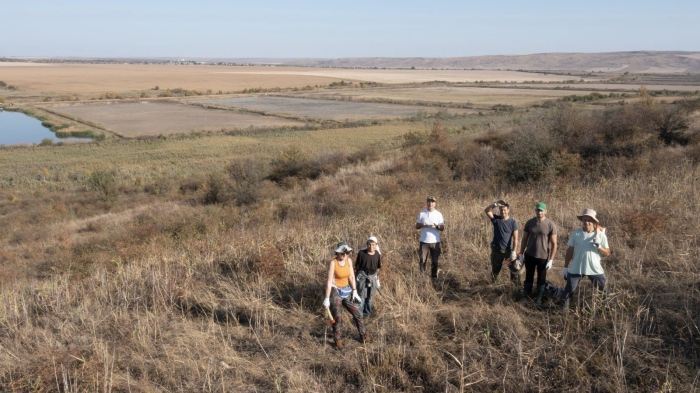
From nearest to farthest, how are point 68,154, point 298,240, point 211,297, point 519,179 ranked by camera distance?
point 211,297 < point 298,240 < point 519,179 < point 68,154

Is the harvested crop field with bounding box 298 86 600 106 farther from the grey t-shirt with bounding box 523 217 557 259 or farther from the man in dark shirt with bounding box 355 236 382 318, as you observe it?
the man in dark shirt with bounding box 355 236 382 318

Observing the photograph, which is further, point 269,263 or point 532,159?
point 532,159

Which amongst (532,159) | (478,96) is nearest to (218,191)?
(532,159)

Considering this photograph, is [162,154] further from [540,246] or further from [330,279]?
[540,246]

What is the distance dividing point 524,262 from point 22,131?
61057 millimetres

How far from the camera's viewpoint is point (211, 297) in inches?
273

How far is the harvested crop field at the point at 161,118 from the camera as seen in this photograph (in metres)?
52.6

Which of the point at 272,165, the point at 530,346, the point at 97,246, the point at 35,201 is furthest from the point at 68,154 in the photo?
the point at 530,346

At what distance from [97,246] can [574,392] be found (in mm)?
13916

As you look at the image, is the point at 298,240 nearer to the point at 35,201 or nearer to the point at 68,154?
the point at 35,201

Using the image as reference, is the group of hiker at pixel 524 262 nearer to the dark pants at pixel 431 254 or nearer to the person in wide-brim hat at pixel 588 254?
the person in wide-brim hat at pixel 588 254

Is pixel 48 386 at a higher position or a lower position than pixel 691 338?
lower

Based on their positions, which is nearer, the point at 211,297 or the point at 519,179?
the point at 211,297

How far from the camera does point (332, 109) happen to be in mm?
68875
